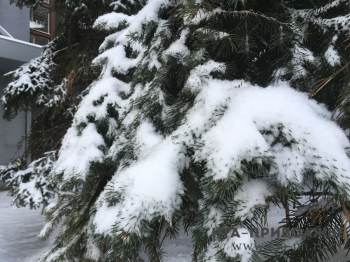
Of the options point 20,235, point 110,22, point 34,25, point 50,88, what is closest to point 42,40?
point 34,25

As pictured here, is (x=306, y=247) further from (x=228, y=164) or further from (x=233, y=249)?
(x=228, y=164)

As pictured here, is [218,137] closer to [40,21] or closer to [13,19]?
[13,19]

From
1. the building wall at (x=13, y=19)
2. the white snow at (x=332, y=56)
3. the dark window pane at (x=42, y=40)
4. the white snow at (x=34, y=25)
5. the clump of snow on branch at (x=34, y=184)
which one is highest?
the white snow at (x=332, y=56)

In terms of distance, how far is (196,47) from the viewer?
1373mm

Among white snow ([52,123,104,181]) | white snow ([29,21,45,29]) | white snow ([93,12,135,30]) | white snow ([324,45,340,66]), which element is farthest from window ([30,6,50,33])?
white snow ([324,45,340,66])

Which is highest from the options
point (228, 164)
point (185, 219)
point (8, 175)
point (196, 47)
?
point (196, 47)

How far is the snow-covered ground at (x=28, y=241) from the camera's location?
3.61m

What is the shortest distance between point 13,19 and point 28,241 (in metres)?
7.39

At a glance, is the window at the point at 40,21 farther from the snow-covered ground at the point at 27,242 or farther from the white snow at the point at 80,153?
the white snow at the point at 80,153

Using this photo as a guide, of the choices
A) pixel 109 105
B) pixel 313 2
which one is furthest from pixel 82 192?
pixel 313 2

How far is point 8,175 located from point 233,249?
13.4 ft

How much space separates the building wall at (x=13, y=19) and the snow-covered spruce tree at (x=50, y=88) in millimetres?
5749

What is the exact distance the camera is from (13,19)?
360 inches

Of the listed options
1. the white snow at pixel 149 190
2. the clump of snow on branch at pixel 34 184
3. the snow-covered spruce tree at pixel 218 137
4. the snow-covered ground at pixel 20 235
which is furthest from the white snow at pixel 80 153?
the snow-covered ground at pixel 20 235
